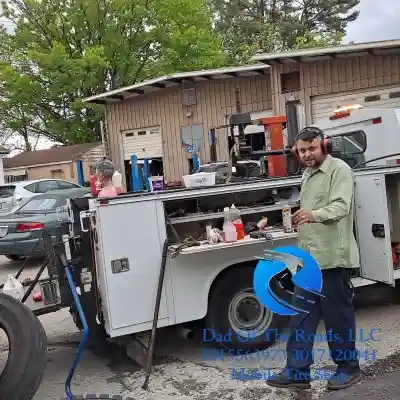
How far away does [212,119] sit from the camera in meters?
17.4

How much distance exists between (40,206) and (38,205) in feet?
0.25

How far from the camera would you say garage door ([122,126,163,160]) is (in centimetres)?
1900

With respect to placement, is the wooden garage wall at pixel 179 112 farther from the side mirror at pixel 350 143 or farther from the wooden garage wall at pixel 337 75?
the side mirror at pixel 350 143

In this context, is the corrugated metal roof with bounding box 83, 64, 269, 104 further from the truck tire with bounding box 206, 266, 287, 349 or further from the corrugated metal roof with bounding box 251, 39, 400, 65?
the truck tire with bounding box 206, 266, 287, 349

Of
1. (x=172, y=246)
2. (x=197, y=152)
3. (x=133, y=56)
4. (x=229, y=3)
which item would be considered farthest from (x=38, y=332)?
(x=229, y=3)

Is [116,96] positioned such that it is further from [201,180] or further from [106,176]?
[201,180]

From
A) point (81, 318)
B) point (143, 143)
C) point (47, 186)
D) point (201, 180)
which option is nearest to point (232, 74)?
point (143, 143)

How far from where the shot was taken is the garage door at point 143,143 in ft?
62.3

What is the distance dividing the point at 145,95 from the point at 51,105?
8989 millimetres

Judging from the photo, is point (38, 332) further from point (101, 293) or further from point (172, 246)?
point (172, 246)

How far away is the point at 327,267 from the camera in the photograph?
3809 millimetres

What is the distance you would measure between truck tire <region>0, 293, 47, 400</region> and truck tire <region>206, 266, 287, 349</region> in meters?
1.54

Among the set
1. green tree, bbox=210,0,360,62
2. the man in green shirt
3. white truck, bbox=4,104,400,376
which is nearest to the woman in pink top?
white truck, bbox=4,104,400,376

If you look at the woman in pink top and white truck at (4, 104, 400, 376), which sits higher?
the woman in pink top
